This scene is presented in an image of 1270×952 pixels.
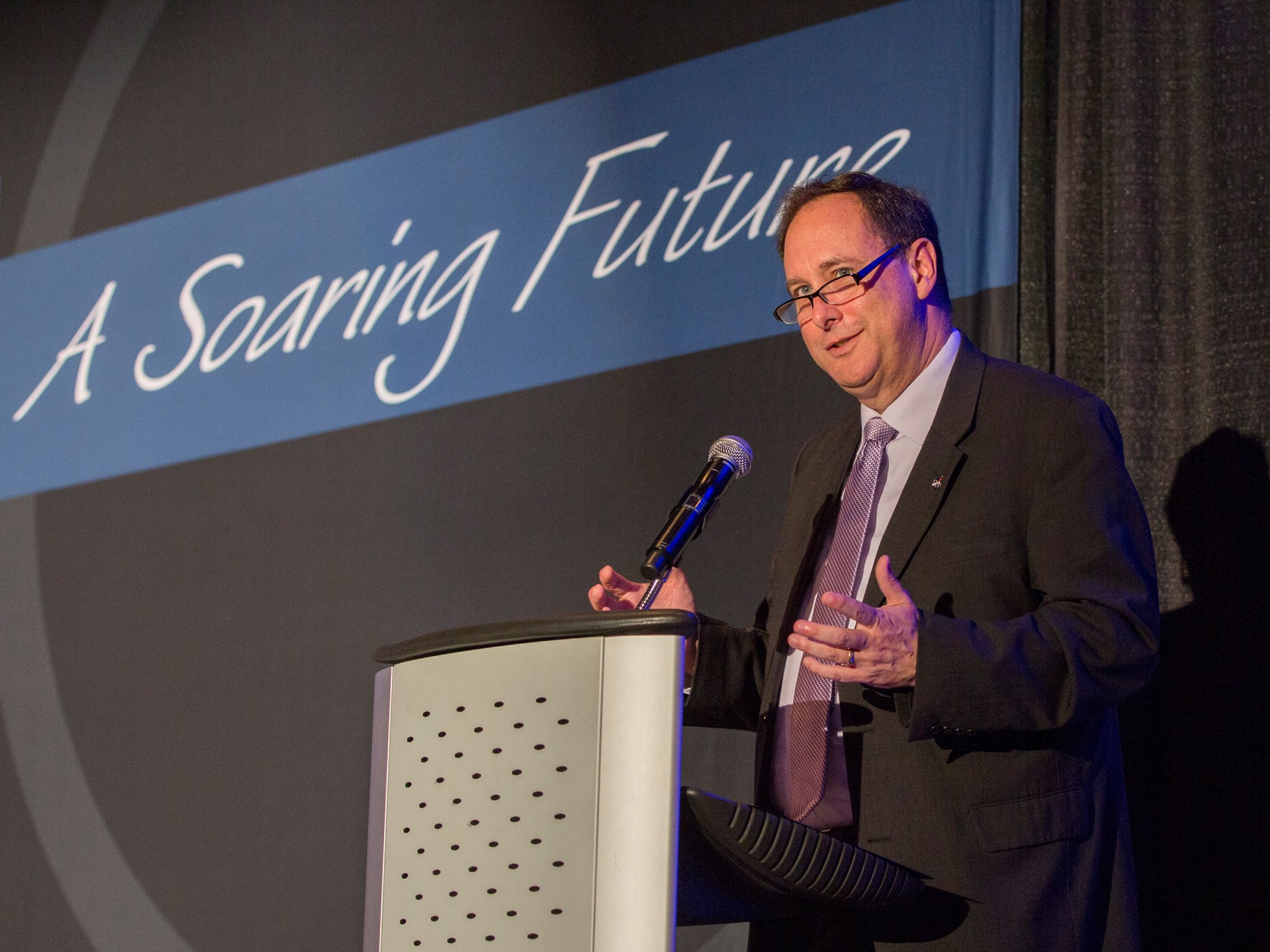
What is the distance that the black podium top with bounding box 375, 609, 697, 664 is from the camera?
1.05 meters

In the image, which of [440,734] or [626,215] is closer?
[440,734]

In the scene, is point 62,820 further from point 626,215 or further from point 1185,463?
Result: point 1185,463

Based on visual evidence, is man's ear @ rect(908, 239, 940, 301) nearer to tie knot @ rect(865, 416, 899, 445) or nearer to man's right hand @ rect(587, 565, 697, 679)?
tie knot @ rect(865, 416, 899, 445)

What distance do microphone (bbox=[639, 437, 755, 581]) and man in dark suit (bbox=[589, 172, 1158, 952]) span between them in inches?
6.7

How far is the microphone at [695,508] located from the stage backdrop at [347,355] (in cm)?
83

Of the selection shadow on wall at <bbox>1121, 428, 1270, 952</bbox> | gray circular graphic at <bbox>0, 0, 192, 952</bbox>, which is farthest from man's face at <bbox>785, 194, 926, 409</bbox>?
gray circular graphic at <bbox>0, 0, 192, 952</bbox>

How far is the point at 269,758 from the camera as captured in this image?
270cm

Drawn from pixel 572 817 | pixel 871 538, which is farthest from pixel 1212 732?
pixel 572 817

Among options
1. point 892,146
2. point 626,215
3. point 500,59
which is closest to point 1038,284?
point 892,146

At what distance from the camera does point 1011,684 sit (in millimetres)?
1196

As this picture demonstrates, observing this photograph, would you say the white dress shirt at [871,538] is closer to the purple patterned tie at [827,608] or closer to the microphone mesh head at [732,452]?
the purple patterned tie at [827,608]

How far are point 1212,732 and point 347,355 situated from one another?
1999mm

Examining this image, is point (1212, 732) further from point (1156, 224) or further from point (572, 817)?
point (572, 817)

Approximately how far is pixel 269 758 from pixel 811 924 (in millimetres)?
1606
